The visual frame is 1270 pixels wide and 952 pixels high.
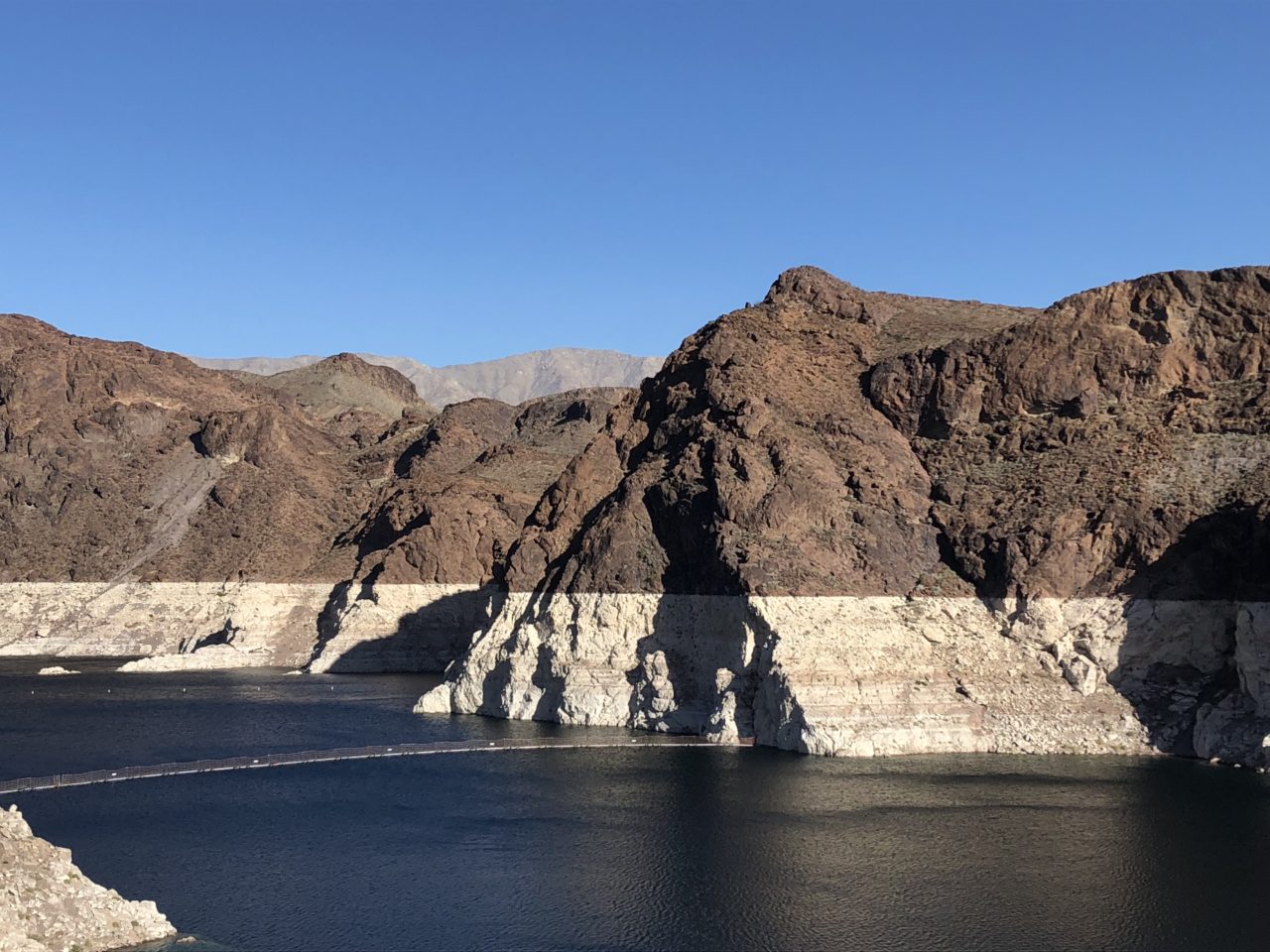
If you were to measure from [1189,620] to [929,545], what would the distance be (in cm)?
1646

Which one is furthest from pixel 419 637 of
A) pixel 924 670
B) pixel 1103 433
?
pixel 1103 433

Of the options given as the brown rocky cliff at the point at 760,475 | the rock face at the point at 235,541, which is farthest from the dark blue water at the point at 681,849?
the rock face at the point at 235,541

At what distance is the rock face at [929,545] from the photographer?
236 ft

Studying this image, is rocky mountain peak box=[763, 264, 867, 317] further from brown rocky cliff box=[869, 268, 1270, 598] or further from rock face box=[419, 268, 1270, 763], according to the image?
brown rocky cliff box=[869, 268, 1270, 598]

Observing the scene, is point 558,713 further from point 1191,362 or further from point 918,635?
point 1191,362

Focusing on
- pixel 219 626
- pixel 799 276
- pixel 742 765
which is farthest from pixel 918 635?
pixel 219 626

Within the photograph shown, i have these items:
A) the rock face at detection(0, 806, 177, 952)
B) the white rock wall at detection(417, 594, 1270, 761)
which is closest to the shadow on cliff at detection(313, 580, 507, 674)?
the white rock wall at detection(417, 594, 1270, 761)

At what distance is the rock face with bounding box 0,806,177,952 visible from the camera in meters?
36.9

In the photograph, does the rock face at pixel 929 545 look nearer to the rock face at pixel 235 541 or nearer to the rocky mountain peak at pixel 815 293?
the rocky mountain peak at pixel 815 293

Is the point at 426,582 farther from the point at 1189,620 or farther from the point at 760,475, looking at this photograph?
the point at 1189,620

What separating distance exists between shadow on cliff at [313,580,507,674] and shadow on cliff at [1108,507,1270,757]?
235 ft

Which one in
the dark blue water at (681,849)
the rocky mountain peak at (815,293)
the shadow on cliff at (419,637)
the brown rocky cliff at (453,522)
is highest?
the rocky mountain peak at (815,293)

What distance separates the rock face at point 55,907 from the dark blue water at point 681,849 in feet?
10.5

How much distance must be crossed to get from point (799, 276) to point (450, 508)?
173 feet
